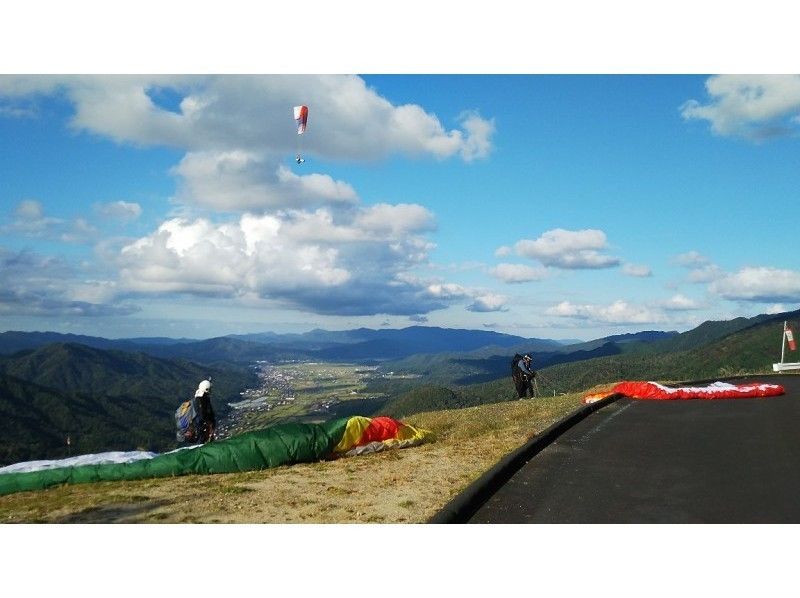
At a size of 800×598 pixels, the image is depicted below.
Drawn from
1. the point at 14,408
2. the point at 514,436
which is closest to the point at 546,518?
the point at 514,436

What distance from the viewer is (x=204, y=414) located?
14.6m

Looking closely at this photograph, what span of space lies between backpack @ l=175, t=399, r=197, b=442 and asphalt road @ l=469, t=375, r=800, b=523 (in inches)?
328

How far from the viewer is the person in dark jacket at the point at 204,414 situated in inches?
568

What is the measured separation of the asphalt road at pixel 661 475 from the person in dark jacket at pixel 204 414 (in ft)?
26.4

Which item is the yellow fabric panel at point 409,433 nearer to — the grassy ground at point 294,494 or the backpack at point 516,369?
the grassy ground at point 294,494

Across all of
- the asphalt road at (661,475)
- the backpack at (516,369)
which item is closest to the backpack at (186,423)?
the asphalt road at (661,475)

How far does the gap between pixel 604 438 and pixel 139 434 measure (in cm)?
20107

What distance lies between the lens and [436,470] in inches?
414

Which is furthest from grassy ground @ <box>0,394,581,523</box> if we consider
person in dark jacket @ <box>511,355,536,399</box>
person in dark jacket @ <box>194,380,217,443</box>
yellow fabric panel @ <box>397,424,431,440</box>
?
person in dark jacket @ <box>511,355,536,399</box>

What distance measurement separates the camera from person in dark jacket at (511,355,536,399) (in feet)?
83.4

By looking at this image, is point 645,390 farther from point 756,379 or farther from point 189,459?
point 189,459

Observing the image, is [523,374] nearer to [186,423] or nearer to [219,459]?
[186,423]

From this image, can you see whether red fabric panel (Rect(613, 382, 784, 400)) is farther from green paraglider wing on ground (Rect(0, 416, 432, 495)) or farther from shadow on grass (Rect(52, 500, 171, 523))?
shadow on grass (Rect(52, 500, 171, 523))

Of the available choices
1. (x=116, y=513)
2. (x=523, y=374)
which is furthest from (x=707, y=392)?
(x=116, y=513)
